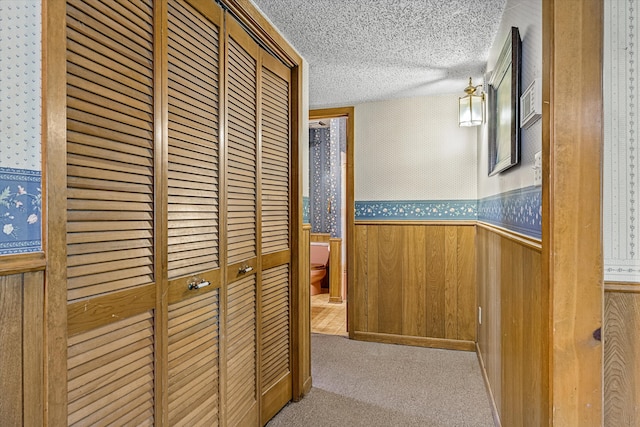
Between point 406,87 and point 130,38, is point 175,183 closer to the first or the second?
point 130,38

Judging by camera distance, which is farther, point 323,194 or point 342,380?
point 323,194

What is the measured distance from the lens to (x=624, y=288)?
1094 mm

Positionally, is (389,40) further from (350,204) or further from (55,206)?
(55,206)

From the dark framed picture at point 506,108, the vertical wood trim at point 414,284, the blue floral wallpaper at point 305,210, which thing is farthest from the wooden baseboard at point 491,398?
→ the blue floral wallpaper at point 305,210

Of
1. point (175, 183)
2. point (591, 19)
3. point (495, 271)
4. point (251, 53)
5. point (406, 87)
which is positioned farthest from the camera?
point (406, 87)

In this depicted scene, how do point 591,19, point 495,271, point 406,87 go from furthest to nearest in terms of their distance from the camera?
1. point 406,87
2. point 495,271
3. point 591,19

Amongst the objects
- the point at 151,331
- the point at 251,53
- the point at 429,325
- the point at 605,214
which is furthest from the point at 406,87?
the point at 151,331

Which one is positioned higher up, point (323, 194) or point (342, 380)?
point (323, 194)

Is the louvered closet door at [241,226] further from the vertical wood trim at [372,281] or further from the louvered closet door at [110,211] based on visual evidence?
the vertical wood trim at [372,281]

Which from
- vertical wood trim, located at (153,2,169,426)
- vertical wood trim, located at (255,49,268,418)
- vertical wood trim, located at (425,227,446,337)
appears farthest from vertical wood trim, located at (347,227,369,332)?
vertical wood trim, located at (153,2,169,426)

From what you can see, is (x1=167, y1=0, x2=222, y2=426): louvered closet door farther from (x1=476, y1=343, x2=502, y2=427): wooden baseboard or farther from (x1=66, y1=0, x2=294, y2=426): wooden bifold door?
(x1=476, y1=343, x2=502, y2=427): wooden baseboard

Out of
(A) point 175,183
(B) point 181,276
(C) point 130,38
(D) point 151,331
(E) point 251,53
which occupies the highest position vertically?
(E) point 251,53

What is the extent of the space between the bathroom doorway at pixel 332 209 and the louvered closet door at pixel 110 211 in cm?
150

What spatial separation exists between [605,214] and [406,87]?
7.38ft
